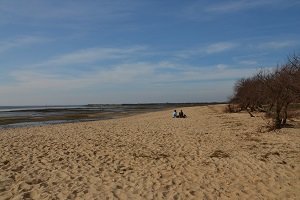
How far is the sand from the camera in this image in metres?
7.60

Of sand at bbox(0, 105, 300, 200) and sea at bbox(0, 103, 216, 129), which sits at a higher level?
sea at bbox(0, 103, 216, 129)

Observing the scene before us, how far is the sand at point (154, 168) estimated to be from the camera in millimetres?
7602

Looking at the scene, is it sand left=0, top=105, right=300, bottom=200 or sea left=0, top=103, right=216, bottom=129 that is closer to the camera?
sand left=0, top=105, right=300, bottom=200

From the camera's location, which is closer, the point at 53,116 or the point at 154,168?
the point at 154,168

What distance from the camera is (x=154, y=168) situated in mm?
9805

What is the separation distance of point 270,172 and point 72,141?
889cm

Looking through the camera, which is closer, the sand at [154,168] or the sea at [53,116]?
the sand at [154,168]

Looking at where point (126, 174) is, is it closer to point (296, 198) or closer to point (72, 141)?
point (296, 198)

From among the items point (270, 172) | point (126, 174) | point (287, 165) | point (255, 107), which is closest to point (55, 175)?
point (126, 174)

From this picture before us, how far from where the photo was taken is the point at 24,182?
838cm

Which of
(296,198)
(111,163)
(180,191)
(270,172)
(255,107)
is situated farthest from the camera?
(255,107)

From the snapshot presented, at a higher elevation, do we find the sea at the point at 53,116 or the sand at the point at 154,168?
the sea at the point at 53,116

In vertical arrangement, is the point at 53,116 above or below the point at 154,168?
above

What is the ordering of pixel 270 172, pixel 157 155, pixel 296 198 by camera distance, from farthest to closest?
1. pixel 157 155
2. pixel 270 172
3. pixel 296 198
